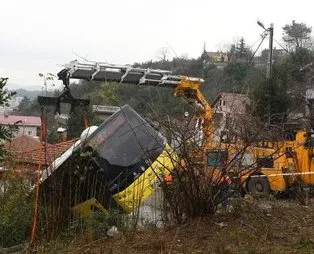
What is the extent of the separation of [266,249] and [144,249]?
1194 millimetres

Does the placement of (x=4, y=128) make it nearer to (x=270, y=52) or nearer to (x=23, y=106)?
(x=270, y=52)

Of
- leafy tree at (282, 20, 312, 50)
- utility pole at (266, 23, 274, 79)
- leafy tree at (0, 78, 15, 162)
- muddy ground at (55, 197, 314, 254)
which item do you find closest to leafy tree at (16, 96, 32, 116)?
leafy tree at (0, 78, 15, 162)

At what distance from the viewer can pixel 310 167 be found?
16.2 metres

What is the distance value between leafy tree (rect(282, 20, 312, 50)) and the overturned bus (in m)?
42.2

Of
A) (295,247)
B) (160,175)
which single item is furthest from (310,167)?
(295,247)

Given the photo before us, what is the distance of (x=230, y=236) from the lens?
543cm

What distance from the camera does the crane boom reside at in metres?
16.7

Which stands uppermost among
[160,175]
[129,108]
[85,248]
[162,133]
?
[129,108]

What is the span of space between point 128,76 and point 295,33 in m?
38.7

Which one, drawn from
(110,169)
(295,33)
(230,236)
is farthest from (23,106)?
(295,33)

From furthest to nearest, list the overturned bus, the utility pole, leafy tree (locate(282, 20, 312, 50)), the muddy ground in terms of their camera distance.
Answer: leafy tree (locate(282, 20, 312, 50)) → the utility pole → the overturned bus → the muddy ground

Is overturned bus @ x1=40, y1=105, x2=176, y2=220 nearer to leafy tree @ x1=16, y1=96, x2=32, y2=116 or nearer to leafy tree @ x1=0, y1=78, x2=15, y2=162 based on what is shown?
leafy tree @ x1=0, y1=78, x2=15, y2=162

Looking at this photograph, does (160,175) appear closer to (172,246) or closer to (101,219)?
(101,219)

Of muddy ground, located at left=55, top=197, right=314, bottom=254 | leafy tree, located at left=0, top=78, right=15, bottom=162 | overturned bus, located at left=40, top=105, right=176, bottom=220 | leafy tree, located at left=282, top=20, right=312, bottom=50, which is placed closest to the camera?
muddy ground, located at left=55, top=197, right=314, bottom=254
